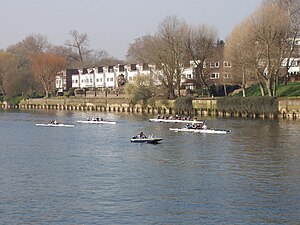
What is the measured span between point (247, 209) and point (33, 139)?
1372 inches

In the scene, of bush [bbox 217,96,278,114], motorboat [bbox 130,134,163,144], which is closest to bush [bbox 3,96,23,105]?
bush [bbox 217,96,278,114]

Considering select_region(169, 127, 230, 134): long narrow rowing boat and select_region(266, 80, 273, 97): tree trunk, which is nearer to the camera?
select_region(169, 127, 230, 134): long narrow rowing boat

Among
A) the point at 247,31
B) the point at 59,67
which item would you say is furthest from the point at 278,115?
the point at 59,67

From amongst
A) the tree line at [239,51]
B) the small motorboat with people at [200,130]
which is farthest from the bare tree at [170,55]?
the small motorboat with people at [200,130]

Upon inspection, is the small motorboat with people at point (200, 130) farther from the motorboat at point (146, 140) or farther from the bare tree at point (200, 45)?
the bare tree at point (200, 45)

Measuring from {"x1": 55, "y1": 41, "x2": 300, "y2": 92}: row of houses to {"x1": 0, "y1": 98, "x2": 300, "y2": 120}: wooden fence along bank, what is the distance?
5223 millimetres

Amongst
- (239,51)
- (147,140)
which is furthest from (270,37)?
A: (147,140)

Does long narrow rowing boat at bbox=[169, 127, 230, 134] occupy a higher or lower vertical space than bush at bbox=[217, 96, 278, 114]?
lower

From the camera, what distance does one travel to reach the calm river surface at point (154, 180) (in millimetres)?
26859

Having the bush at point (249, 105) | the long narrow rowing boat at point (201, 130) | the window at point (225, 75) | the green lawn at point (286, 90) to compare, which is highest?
the window at point (225, 75)

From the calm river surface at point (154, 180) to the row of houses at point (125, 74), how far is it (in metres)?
46.6

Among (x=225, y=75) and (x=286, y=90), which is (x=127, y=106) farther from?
(x=286, y=90)

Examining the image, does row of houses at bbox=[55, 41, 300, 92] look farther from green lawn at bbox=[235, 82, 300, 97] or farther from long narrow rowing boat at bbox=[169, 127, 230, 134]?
long narrow rowing boat at bbox=[169, 127, 230, 134]

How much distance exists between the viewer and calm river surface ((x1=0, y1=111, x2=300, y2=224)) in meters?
26.9
